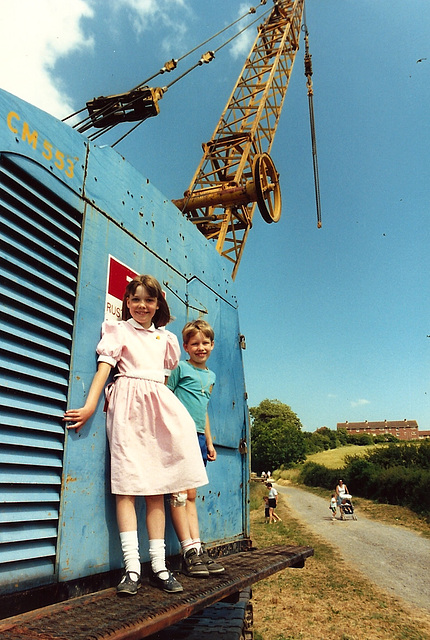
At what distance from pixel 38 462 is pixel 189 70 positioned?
7435 mm

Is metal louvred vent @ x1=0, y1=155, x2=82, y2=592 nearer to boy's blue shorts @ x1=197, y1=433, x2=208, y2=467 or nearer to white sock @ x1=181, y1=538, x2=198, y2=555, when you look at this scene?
white sock @ x1=181, y1=538, x2=198, y2=555

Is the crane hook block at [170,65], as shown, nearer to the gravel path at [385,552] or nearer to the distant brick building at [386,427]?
the gravel path at [385,552]

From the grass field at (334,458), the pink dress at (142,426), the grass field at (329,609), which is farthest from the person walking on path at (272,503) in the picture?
the grass field at (334,458)

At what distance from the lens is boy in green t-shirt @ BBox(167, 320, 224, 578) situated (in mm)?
2193

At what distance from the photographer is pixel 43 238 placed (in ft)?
5.88

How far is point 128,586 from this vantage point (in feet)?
5.68

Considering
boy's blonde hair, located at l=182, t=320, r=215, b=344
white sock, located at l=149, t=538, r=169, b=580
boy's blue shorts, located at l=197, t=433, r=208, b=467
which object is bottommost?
white sock, located at l=149, t=538, r=169, b=580

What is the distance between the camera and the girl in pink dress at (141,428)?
1.89 meters

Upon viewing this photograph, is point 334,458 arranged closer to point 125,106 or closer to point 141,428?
point 125,106

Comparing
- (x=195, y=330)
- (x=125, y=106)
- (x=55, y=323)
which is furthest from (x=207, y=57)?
(x=55, y=323)

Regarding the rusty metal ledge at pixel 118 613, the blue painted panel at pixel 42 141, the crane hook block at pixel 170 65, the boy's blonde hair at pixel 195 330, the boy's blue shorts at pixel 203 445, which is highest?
the crane hook block at pixel 170 65

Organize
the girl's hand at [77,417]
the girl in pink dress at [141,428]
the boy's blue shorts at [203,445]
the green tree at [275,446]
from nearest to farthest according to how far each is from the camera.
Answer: the girl's hand at [77,417], the girl in pink dress at [141,428], the boy's blue shorts at [203,445], the green tree at [275,446]

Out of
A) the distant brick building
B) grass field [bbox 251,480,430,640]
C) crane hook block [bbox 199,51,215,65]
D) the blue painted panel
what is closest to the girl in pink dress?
the blue painted panel

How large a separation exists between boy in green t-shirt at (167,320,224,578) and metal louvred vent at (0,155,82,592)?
71 cm
